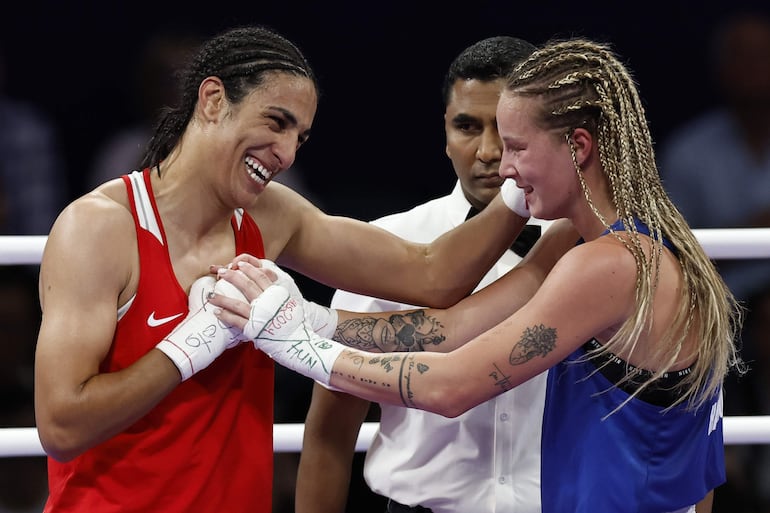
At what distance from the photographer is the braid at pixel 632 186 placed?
6.16 ft

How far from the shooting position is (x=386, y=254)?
89.9 inches

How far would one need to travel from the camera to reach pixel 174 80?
4.04 meters

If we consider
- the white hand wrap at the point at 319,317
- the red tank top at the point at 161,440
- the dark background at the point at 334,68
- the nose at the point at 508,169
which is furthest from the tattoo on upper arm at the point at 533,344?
the dark background at the point at 334,68

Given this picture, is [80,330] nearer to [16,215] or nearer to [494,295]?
[494,295]

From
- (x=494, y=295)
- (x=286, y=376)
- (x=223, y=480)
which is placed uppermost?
(x=494, y=295)

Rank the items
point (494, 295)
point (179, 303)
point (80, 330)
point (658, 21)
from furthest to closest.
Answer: point (658, 21) → point (494, 295) → point (179, 303) → point (80, 330)

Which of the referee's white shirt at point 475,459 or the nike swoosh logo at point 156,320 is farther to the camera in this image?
the referee's white shirt at point 475,459

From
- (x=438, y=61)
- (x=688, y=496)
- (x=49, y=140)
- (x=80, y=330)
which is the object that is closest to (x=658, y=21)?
(x=438, y=61)

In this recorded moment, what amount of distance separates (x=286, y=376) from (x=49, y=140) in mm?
1300

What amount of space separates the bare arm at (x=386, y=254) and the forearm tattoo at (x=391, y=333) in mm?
56

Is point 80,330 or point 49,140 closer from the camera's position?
point 80,330

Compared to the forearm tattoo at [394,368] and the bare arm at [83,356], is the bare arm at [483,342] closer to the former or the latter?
the forearm tattoo at [394,368]

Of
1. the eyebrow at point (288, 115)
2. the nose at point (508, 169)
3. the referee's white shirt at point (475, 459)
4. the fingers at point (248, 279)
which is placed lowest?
the referee's white shirt at point (475, 459)

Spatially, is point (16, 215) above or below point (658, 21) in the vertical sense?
below
